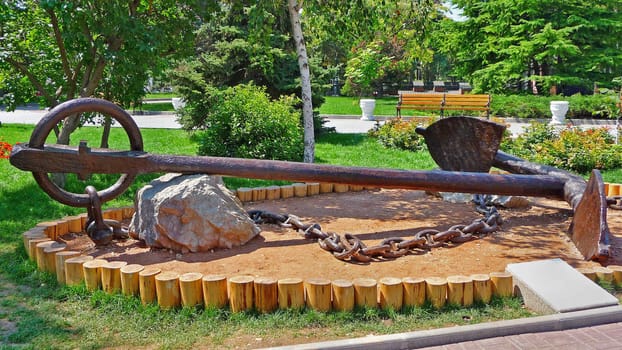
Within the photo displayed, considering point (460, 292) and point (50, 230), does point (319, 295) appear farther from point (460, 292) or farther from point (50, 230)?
point (50, 230)

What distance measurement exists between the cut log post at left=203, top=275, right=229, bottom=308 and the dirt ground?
0.42 metres

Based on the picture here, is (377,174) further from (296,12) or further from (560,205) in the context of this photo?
(296,12)

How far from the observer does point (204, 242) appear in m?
4.64

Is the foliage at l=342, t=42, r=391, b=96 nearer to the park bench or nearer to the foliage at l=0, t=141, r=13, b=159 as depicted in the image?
the park bench

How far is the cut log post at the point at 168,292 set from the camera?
3.75m

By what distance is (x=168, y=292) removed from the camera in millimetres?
3756

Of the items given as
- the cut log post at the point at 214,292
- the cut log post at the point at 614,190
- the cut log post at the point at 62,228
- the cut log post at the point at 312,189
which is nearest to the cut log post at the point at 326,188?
the cut log post at the point at 312,189

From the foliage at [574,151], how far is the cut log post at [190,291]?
7.38 meters

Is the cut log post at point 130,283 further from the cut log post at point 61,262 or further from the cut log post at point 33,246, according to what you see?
the cut log post at point 33,246

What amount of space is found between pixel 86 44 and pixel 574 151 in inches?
303

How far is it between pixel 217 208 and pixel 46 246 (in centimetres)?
135

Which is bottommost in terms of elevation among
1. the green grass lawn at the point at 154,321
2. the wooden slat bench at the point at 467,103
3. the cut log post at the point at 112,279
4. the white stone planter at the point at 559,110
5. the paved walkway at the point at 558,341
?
the paved walkway at the point at 558,341

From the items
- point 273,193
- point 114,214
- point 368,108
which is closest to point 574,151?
point 273,193

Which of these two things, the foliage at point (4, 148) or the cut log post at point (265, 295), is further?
the foliage at point (4, 148)
